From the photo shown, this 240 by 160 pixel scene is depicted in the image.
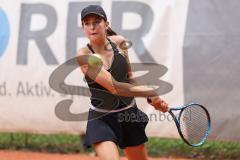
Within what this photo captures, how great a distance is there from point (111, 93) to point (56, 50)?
238cm

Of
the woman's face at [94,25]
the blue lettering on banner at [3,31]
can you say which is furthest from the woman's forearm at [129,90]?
the blue lettering on banner at [3,31]

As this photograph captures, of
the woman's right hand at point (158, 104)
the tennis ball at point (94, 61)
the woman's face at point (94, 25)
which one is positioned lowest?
the woman's right hand at point (158, 104)

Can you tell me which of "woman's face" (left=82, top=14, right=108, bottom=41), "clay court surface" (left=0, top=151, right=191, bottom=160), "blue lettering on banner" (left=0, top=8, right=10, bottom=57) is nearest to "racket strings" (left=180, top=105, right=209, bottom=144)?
"woman's face" (left=82, top=14, right=108, bottom=41)

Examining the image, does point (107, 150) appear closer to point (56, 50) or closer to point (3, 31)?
point (56, 50)

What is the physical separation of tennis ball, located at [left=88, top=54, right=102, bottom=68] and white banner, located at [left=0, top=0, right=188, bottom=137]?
201 cm

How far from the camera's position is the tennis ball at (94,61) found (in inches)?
167

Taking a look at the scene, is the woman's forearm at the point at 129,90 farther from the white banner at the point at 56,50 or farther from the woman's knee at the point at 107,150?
the white banner at the point at 56,50

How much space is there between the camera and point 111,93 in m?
4.32

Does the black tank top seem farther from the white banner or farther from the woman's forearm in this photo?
the white banner

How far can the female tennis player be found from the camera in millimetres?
4180

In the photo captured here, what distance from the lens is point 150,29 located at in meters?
6.26

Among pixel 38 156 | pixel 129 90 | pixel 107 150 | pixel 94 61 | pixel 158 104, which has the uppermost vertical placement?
pixel 94 61

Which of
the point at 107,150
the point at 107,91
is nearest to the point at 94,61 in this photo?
the point at 107,91

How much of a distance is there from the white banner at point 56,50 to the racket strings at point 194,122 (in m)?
1.23
